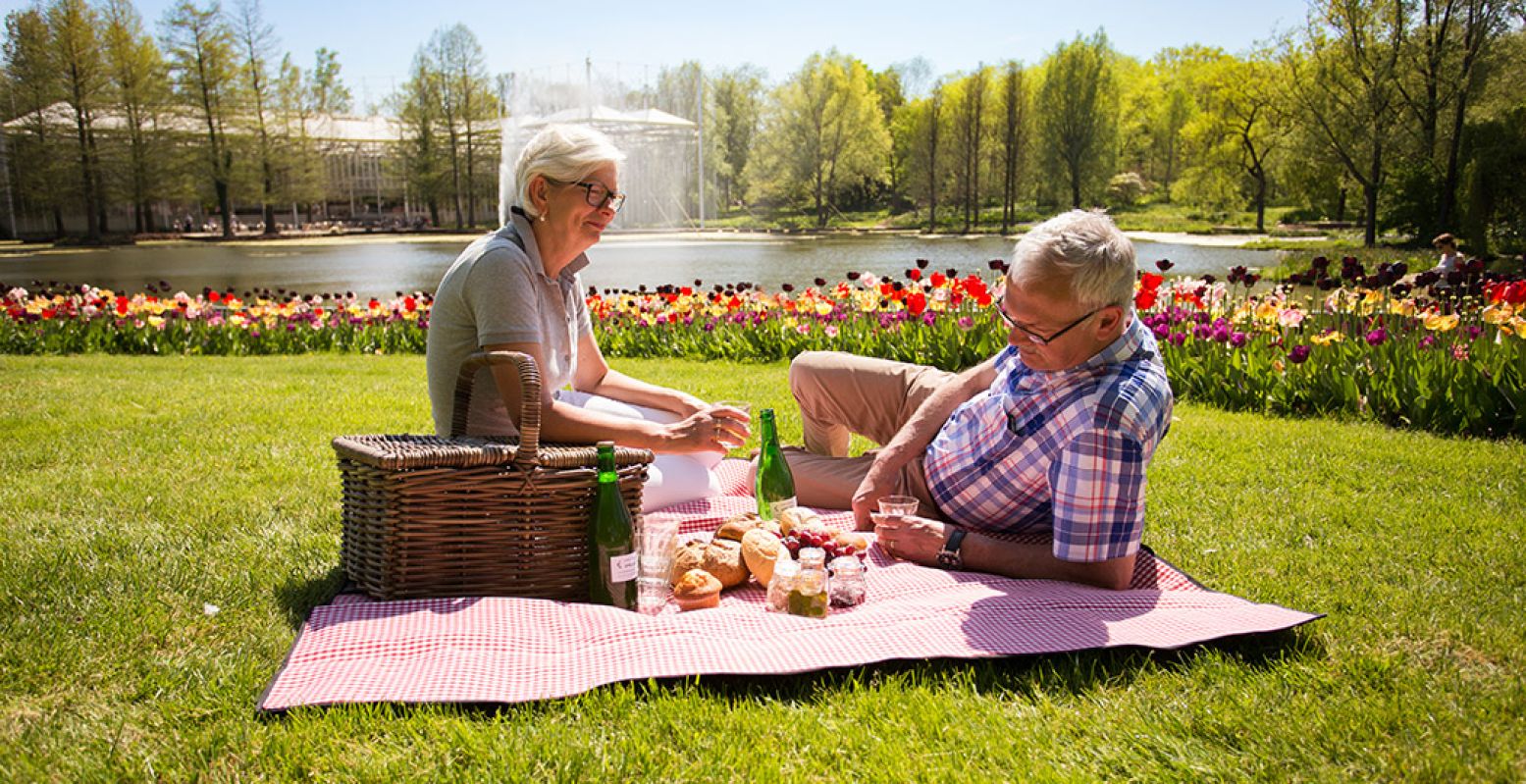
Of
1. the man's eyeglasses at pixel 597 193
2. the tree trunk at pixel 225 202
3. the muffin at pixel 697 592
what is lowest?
the muffin at pixel 697 592

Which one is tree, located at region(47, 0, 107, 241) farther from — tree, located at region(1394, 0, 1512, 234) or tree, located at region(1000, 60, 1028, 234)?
tree, located at region(1394, 0, 1512, 234)

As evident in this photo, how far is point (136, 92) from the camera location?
45312mm

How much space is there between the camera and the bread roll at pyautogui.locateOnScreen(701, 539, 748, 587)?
3051 mm

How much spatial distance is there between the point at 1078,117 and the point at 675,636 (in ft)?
175

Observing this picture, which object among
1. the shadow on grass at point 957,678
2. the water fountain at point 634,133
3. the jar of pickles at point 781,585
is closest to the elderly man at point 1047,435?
the shadow on grass at point 957,678

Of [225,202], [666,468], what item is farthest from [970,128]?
[666,468]

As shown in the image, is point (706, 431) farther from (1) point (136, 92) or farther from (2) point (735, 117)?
(2) point (735, 117)

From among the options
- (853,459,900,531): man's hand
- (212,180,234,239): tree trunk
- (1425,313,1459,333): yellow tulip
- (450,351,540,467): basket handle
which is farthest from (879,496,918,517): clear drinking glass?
(212,180,234,239): tree trunk

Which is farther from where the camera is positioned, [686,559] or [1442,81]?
[1442,81]

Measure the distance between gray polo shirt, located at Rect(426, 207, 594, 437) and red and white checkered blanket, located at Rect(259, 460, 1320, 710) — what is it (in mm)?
750

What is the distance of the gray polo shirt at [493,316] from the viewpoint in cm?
311

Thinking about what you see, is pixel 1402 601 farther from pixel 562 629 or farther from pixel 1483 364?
pixel 1483 364

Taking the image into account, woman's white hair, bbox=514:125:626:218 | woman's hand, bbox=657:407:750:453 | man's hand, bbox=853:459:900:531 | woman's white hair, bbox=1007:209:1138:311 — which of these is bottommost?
man's hand, bbox=853:459:900:531

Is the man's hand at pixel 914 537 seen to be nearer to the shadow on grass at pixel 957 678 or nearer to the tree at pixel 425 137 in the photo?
the shadow on grass at pixel 957 678
